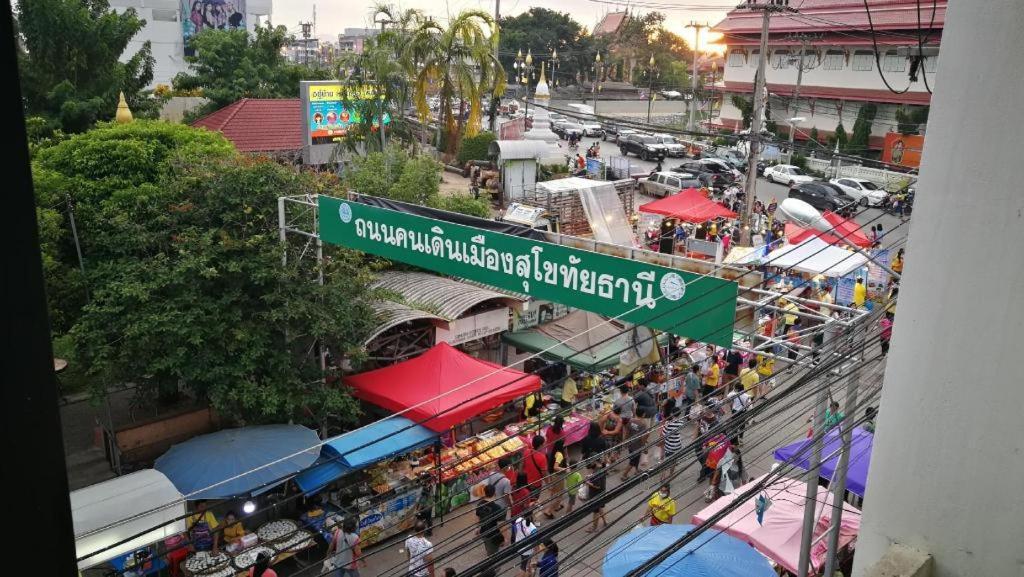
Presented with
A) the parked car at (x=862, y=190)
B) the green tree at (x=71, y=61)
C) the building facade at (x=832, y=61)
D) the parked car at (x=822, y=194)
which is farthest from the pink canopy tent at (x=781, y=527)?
the building facade at (x=832, y=61)

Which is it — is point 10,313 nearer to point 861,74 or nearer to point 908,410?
point 908,410

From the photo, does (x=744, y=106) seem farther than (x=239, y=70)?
Yes

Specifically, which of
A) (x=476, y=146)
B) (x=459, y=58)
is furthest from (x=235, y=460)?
(x=476, y=146)

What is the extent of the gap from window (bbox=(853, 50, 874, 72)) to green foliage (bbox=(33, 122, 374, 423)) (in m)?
35.4

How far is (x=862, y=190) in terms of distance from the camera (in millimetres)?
30484

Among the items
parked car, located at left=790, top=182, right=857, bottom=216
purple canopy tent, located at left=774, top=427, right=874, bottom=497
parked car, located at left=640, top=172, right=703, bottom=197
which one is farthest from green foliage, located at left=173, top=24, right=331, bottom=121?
purple canopy tent, located at left=774, top=427, right=874, bottom=497

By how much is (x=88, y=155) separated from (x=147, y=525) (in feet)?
24.6

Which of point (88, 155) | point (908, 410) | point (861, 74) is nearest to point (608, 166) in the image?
point (861, 74)

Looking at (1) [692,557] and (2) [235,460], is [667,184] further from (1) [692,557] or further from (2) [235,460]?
(1) [692,557]

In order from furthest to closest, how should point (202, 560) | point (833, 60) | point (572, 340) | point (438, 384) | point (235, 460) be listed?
point (833, 60), point (572, 340), point (438, 384), point (235, 460), point (202, 560)

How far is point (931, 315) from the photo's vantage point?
12.1 ft

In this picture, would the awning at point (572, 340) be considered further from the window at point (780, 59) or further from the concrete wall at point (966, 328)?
the window at point (780, 59)

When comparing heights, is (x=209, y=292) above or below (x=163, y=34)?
below

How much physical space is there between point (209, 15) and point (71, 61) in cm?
4256
